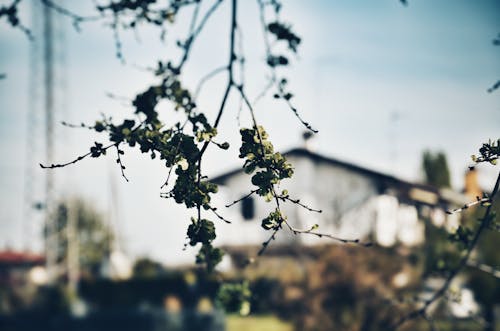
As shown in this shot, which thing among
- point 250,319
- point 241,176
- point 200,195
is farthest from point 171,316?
point 200,195

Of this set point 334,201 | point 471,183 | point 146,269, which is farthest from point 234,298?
point 471,183

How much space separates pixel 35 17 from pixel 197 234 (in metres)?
25.5

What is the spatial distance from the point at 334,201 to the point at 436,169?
1742 centimetres

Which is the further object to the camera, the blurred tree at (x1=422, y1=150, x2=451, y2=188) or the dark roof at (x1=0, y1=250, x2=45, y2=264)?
the dark roof at (x1=0, y1=250, x2=45, y2=264)

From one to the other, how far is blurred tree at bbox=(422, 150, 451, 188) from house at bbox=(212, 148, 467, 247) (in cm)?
1087

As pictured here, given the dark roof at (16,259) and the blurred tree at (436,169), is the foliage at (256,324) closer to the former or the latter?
the blurred tree at (436,169)

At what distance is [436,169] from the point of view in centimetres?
3478

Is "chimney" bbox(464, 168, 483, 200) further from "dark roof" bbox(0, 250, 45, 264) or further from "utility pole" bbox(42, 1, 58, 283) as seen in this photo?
"dark roof" bbox(0, 250, 45, 264)

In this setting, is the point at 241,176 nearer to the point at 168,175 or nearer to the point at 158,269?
the point at 158,269

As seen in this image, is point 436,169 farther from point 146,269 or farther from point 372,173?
Answer: point 146,269

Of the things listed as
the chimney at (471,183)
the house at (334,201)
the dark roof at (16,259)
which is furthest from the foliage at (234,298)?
the dark roof at (16,259)

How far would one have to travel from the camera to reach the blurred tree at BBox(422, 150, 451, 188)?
3434cm

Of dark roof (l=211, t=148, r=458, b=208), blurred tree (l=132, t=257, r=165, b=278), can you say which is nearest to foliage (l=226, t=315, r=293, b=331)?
blurred tree (l=132, t=257, r=165, b=278)

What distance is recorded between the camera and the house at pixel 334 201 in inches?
846
